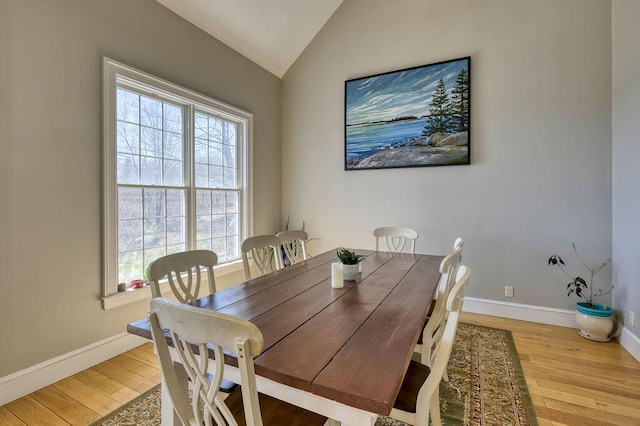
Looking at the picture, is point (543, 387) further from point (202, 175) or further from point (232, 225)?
point (202, 175)

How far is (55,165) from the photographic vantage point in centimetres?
210

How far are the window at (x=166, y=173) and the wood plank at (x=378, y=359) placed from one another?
2231mm

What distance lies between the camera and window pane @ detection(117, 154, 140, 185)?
2514 mm

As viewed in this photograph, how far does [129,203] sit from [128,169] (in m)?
0.29

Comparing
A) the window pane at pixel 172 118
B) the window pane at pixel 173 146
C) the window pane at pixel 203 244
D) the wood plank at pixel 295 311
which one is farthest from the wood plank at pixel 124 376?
the window pane at pixel 172 118

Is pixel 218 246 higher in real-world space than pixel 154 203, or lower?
lower

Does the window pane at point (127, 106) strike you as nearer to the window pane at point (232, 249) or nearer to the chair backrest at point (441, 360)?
the window pane at point (232, 249)

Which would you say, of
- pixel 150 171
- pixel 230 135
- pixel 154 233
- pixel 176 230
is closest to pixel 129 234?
pixel 154 233

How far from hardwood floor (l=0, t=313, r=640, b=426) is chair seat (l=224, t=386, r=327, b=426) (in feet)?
4.02

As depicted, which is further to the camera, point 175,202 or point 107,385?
point 175,202

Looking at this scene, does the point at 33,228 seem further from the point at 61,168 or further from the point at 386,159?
the point at 386,159

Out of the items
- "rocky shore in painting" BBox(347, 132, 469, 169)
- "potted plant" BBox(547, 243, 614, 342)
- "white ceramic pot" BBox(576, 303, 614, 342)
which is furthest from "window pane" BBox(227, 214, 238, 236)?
"white ceramic pot" BBox(576, 303, 614, 342)

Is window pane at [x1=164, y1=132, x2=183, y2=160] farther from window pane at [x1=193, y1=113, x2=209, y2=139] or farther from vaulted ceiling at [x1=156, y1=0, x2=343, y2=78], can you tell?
vaulted ceiling at [x1=156, y1=0, x2=343, y2=78]

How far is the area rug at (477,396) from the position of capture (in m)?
1.71
